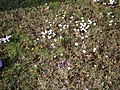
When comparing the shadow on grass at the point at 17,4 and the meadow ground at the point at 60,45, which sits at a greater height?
the shadow on grass at the point at 17,4

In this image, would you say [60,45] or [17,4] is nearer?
[60,45]

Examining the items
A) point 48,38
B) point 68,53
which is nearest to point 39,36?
point 48,38

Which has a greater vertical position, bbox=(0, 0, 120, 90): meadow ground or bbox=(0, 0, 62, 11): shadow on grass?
bbox=(0, 0, 62, 11): shadow on grass

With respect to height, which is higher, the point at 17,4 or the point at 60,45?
the point at 17,4

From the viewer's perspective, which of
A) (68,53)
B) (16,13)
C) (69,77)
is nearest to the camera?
(69,77)

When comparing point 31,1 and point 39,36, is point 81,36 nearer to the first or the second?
point 39,36

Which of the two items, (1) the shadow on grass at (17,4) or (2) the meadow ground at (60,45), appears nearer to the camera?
(2) the meadow ground at (60,45)

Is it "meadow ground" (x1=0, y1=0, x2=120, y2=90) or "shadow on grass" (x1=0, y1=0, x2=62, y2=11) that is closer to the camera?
"meadow ground" (x1=0, y1=0, x2=120, y2=90)

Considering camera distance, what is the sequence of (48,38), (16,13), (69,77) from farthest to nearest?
(16,13), (48,38), (69,77)
